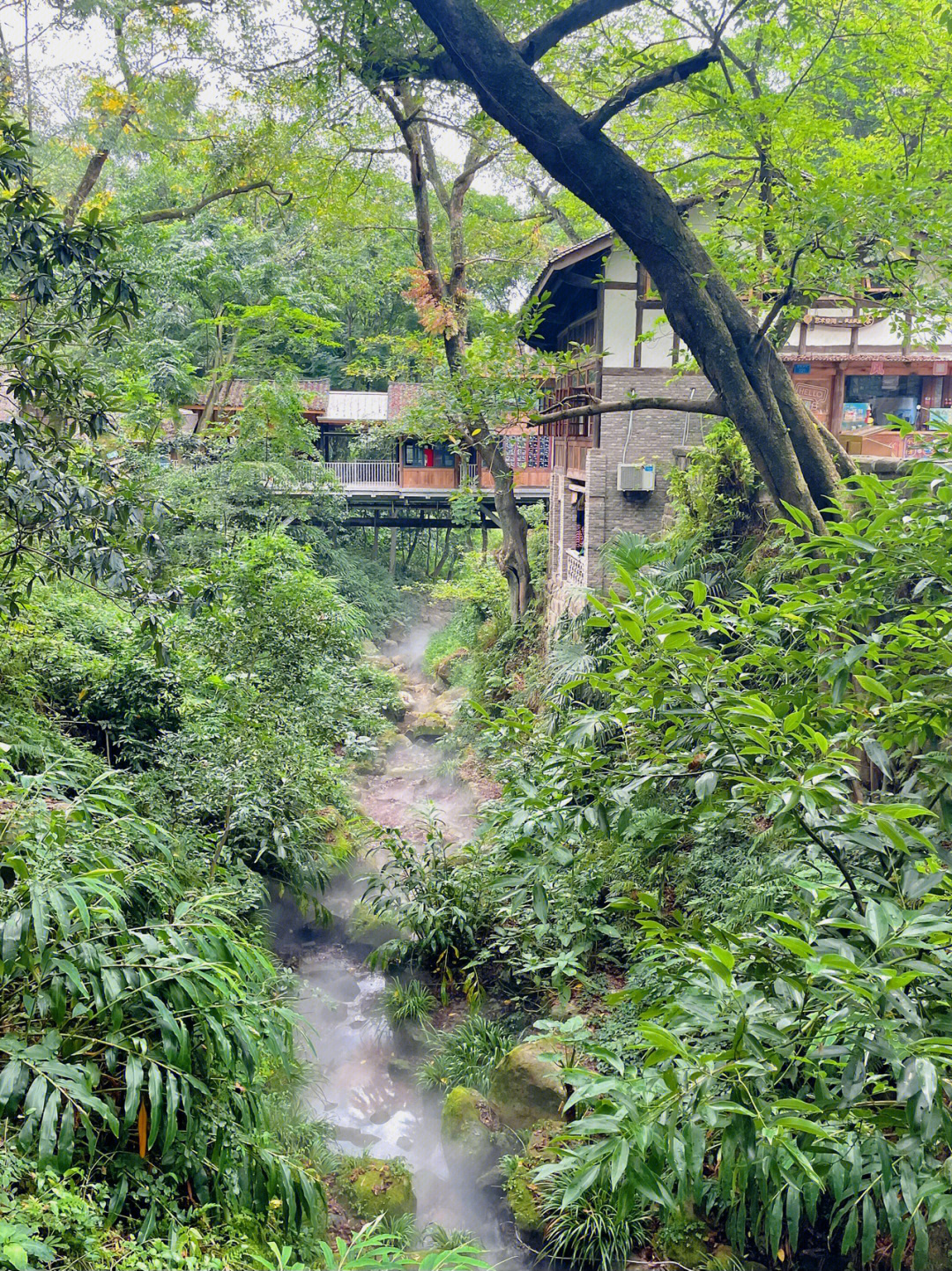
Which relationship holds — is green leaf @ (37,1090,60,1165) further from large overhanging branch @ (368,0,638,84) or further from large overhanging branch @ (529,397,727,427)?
large overhanging branch @ (368,0,638,84)

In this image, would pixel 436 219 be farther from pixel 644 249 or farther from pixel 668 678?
pixel 668 678

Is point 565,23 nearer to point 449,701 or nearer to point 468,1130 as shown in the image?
point 468,1130

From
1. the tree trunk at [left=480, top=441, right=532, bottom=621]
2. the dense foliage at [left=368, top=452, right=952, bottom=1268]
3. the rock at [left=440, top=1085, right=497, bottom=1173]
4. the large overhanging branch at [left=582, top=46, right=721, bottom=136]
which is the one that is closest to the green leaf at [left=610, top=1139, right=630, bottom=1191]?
the dense foliage at [left=368, top=452, right=952, bottom=1268]

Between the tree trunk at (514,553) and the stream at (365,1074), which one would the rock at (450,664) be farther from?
the stream at (365,1074)

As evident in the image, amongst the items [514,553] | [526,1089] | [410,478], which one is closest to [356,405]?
[410,478]

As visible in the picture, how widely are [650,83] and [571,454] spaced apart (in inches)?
351

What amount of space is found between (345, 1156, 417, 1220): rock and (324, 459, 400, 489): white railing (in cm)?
1882

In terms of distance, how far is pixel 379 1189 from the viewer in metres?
5.20

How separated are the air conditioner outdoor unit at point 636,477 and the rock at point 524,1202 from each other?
7.93 meters

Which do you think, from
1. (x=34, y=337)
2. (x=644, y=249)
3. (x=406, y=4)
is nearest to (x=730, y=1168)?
(x=644, y=249)

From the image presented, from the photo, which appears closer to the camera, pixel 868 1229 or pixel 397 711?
pixel 868 1229

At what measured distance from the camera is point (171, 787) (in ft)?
22.5

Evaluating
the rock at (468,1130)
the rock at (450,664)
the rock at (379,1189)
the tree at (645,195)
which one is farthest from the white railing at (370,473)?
the rock at (379,1189)

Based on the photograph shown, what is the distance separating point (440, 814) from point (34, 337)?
7.91m
